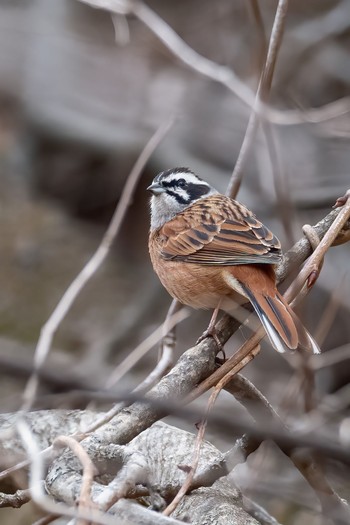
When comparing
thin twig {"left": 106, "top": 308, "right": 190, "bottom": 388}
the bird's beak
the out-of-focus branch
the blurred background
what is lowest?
thin twig {"left": 106, "top": 308, "right": 190, "bottom": 388}

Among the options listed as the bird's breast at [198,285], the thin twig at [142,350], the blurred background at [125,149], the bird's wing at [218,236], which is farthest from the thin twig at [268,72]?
the blurred background at [125,149]

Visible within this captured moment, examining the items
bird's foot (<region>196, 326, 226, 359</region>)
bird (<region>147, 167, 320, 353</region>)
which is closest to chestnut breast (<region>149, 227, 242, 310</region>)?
bird (<region>147, 167, 320, 353</region>)

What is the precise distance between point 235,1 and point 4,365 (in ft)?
27.4

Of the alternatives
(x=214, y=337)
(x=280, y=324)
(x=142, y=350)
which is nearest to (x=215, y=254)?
(x=142, y=350)

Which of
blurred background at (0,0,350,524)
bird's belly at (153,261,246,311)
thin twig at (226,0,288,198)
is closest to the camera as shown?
thin twig at (226,0,288,198)

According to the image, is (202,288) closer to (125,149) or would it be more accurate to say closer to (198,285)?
(198,285)

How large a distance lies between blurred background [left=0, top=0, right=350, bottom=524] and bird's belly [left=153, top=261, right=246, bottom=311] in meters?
1.72

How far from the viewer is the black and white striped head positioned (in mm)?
4309

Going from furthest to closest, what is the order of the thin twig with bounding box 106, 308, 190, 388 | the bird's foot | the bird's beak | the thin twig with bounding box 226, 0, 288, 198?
the bird's beak → the thin twig with bounding box 106, 308, 190, 388 → the thin twig with bounding box 226, 0, 288, 198 → the bird's foot

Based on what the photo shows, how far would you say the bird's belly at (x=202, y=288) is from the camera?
3.64 meters

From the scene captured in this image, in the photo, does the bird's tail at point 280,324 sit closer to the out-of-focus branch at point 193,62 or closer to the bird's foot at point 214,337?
the bird's foot at point 214,337

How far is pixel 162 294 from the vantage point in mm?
6688

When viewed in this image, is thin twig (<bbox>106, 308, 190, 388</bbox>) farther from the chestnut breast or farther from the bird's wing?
the bird's wing

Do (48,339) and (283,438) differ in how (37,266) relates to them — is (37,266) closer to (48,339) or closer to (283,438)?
(48,339)
